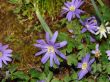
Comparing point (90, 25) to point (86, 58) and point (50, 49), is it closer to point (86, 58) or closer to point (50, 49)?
point (86, 58)

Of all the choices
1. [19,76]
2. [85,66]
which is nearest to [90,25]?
[85,66]

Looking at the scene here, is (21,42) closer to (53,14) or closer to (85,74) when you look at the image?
(53,14)

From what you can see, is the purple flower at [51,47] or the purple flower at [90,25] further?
the purple flower at [90,25]

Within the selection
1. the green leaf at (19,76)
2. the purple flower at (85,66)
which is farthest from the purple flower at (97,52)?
the green leaf at (19,76)

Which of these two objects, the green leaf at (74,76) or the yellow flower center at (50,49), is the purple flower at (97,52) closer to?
the green leaf at (74,76)

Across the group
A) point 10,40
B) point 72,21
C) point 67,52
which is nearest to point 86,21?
point 72,21

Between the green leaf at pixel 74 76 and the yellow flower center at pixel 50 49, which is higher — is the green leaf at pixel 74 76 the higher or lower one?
the lower one
